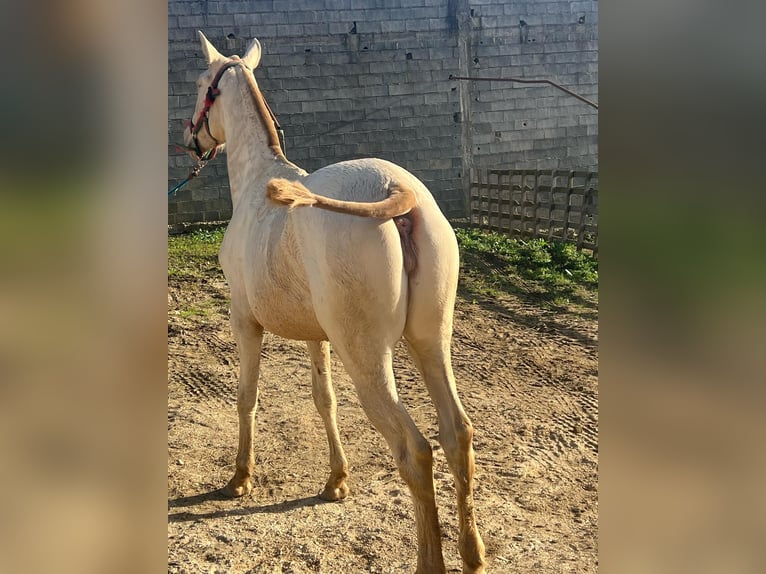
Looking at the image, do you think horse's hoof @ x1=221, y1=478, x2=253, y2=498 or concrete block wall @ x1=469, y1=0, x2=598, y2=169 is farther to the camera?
concrete block wall @ x1=469, y1=0, x2=598, y2=169

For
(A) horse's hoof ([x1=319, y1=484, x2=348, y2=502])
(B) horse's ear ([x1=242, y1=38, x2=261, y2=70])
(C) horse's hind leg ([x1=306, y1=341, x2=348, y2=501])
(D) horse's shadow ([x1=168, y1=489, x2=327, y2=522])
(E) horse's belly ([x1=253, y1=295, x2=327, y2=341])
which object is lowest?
(D) horse's shadow ([x1=168, y1=489, x2=327, y2=522])

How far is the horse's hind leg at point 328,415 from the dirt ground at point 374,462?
9cm

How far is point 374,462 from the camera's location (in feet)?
13.5

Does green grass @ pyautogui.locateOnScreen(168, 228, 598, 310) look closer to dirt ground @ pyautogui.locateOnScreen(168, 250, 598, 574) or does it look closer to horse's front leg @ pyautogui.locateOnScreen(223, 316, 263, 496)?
dirt ground @ pyautogui.locateOnScreen(168, 250, 598, 574)

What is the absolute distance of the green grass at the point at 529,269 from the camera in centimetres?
771

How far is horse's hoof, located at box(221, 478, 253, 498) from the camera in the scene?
3.71m

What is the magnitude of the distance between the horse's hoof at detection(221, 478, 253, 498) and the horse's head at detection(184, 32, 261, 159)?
2.01 meters

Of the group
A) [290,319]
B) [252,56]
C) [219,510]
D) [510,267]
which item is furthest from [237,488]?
[510,267]

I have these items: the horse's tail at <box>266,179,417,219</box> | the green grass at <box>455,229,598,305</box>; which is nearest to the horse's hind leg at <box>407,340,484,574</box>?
the horse's tail at <box>266,179,417,219</box>

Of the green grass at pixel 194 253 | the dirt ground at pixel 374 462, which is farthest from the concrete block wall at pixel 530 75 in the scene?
the dirt ground at pixel 374 462
